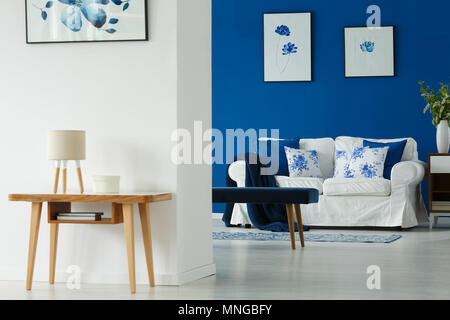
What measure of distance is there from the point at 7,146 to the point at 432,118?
16.3 ft

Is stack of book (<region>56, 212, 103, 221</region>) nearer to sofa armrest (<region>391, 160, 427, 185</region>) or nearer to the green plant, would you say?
sofa armrest (<region>391, 160, 427, 185</region>)

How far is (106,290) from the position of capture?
356 centimetres

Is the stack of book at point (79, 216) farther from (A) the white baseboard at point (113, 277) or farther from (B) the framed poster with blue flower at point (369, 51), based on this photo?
(B) the framed poster with blue flower at point (369, 51)

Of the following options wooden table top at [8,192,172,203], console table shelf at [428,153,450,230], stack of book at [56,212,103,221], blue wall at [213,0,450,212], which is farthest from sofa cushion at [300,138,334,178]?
stack of book at [56,212,103,221]

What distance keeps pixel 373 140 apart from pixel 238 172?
145 cm

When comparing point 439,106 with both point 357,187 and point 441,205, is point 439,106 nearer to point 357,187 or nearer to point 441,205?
point 441,205

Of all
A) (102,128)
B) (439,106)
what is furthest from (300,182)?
(102,128)

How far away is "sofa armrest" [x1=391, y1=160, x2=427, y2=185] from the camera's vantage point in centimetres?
673

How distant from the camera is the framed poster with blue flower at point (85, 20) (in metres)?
3.78

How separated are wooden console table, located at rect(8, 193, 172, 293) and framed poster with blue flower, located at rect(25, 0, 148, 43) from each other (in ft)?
2.83

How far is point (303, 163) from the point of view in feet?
23.9

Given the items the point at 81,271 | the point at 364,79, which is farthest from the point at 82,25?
the point at 364,79

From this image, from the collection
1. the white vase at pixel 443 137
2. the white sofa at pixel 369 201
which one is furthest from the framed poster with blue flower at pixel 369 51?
the white sofa at pixel 369 201

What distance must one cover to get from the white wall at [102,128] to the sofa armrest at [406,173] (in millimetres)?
3197
